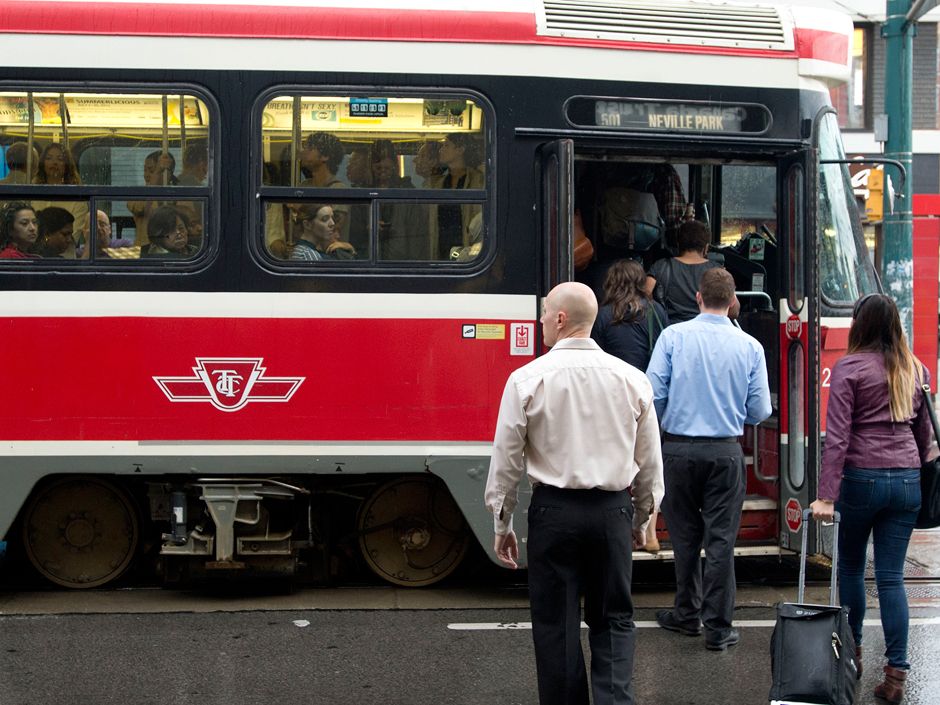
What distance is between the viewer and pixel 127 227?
668cm

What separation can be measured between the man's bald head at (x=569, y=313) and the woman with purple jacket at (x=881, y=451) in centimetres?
147

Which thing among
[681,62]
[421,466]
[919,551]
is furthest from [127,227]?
[919,551]

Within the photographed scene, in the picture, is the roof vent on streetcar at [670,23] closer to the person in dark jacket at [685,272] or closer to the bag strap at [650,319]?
the person in dark jacket at [685,272]

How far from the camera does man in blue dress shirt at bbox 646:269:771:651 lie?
6.17m

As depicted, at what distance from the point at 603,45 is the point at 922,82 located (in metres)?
21.1

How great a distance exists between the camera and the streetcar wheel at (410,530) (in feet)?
23.3

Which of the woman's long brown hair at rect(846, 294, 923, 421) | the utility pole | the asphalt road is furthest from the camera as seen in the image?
the utility pole

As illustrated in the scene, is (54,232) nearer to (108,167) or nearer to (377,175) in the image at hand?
(108,167)

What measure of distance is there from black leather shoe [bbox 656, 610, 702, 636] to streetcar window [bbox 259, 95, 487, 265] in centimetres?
217

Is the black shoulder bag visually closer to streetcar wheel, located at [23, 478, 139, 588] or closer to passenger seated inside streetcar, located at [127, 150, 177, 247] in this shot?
passenger seated inside streetcar, located at [127, 150, 177, 247]

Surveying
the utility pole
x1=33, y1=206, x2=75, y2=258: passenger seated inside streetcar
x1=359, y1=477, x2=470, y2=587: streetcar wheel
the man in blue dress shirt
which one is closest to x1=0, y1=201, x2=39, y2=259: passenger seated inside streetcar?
x1=33, y1=206, x2=75, y2=258: passenger seated inside streetcar

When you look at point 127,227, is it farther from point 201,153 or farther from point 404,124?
point 404,124

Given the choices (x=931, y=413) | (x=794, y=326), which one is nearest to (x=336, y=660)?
(x=931, y=413)

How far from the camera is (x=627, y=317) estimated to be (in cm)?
697
